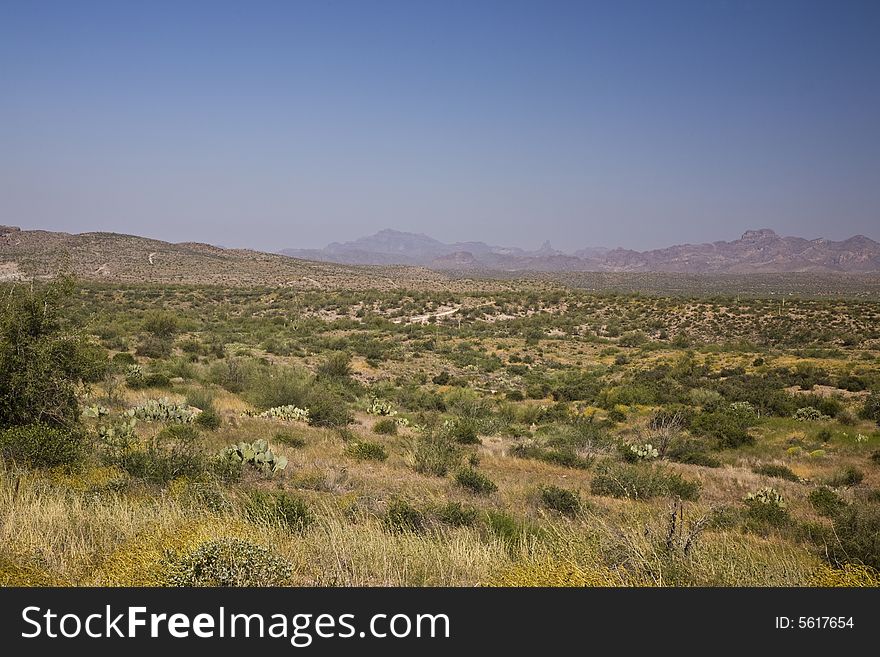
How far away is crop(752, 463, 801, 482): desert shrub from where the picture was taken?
13289 mm

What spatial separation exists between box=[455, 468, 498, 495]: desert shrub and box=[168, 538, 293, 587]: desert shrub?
565 cm

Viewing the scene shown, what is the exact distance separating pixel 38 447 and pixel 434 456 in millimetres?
7266

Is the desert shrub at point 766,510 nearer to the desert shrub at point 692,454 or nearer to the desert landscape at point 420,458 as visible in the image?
the desert landscape at point 420,458

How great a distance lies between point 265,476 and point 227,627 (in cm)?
595

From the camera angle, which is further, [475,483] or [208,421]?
[208,421]

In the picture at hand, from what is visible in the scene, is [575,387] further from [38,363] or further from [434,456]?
[38,363]

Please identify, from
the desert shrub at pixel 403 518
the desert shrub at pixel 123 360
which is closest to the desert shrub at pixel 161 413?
the desert shrub at pixel 403 518

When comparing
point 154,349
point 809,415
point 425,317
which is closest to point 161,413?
point 154,349

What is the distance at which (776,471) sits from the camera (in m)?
13.6

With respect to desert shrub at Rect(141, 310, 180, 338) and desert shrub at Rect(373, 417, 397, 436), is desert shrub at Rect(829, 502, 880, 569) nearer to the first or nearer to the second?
desert shrub at Rect(373, 417, 397, 436)

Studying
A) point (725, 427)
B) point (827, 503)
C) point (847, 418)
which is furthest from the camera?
point (847, 418)

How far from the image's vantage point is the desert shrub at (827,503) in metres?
9.62

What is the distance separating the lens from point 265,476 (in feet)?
29.6

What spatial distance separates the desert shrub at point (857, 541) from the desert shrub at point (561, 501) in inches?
137
